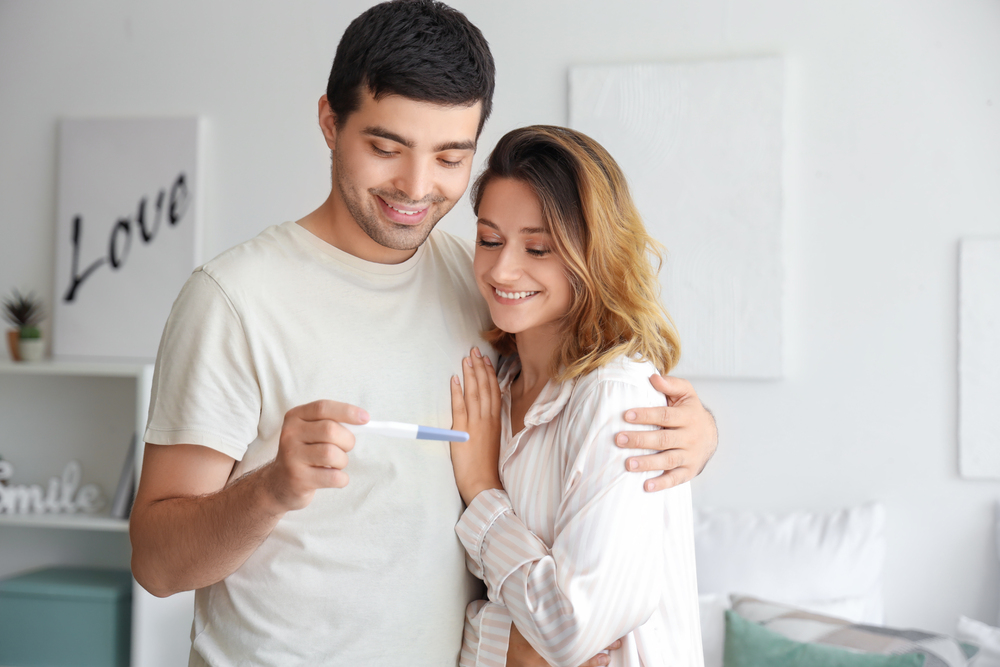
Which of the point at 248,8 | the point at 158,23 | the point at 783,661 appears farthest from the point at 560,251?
the point at 158,23

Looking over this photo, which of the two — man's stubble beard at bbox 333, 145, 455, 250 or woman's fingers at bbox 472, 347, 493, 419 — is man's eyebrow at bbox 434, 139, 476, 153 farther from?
woman's fingers at bbox 472, 347, 493, 419

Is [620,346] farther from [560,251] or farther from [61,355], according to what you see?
[61,355]

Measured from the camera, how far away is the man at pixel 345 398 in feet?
3.81

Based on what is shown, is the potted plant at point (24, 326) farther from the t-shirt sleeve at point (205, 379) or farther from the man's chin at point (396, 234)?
the man's chin at point (396, 234)

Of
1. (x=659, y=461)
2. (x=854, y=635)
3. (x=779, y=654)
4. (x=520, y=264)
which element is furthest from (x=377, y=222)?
(x=854, y=635)

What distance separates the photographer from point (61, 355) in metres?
3.09

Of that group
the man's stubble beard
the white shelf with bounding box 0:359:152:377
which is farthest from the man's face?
the white shelf with bounding box 0:359:152:377

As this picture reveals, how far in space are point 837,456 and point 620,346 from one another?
1.61m

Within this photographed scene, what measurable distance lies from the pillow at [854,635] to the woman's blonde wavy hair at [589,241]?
44.1 inches

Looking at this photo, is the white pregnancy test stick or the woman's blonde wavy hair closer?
the white pregnancy test stick

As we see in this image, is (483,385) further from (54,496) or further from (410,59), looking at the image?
(54,496)

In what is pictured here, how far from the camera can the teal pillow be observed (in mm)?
1971

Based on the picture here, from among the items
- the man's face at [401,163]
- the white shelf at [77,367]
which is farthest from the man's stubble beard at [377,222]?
the white shelf at [77,367]

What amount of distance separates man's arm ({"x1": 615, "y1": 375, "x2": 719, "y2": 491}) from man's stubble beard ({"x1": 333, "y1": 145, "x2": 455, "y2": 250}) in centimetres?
45
